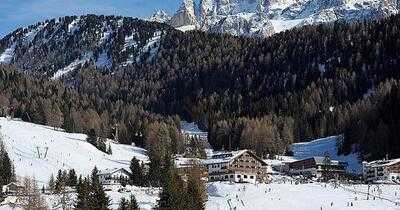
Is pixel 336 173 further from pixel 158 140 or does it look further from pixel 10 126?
pixel 10 126

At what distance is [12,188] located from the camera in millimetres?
111125

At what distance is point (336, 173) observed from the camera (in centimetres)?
14962

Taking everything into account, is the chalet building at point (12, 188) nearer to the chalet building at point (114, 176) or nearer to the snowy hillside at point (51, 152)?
the snowy hillside at point (51, 152)

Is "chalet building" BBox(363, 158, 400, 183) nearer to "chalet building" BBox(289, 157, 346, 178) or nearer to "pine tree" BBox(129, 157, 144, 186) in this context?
"chalet building" BBox(289, 157, 346, 178)

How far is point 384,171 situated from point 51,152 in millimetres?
67241

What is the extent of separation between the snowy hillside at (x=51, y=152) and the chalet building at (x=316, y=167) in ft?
113

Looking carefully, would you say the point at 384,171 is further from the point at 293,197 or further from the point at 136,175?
the point at 136,175

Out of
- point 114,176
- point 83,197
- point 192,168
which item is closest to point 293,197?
point 192,168

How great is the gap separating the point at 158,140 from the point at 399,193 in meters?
90.5

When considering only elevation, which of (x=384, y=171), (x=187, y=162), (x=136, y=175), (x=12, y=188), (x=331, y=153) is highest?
(x=331, y=153)

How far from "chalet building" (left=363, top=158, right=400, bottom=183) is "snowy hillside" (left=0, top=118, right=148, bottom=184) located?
161 ft

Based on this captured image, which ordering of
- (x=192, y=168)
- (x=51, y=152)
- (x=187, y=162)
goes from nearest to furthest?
(x=192, y=168) → (x=187, y=162) → (x=51, y=152)

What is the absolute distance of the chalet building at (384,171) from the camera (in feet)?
451

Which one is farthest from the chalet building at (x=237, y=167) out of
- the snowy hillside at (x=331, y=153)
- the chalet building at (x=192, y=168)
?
the snowy hillside at (x=331, y=153)
